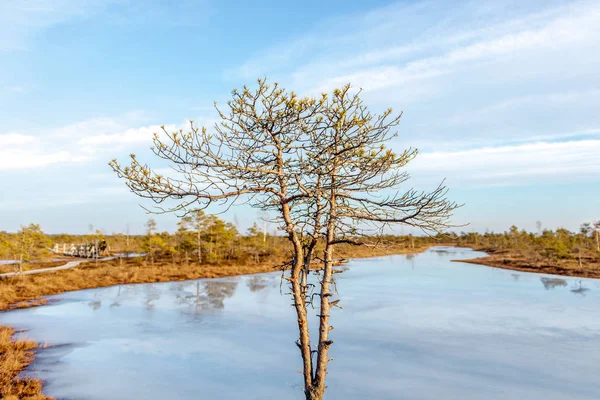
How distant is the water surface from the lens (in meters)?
10.4

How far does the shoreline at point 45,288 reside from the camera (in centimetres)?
996

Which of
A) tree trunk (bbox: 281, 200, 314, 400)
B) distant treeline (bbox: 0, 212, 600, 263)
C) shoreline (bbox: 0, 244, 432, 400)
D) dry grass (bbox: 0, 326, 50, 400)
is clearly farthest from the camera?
distant treeline (bbox: 0, 212, 600, 263)

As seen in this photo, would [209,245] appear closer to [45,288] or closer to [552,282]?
[45,288]

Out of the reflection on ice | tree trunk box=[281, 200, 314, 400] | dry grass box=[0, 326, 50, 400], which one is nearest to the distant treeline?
the reflection on ice

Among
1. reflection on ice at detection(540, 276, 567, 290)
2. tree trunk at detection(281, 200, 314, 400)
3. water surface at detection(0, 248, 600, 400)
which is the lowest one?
water surface at detection(0, 248, 600, 400)

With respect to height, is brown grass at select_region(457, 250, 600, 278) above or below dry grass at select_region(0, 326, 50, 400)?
above

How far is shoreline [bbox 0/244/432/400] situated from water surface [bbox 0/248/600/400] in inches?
22.4

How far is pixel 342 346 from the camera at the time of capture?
45.7 feet

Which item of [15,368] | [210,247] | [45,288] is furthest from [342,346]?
[210,247]

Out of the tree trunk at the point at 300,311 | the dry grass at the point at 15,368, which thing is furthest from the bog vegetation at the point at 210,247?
the tree trunk at the point at 300,311

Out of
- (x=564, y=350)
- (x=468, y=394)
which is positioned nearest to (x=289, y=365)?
A: (x=468, y=394)

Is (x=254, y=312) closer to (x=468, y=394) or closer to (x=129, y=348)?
(x=129, y=348)

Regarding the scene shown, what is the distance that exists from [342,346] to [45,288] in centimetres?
2464

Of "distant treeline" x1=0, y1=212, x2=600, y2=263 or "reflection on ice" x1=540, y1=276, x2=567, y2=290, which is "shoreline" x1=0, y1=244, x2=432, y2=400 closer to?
"distant treeline" x1=0, y1=212, x2=600, y2=263
